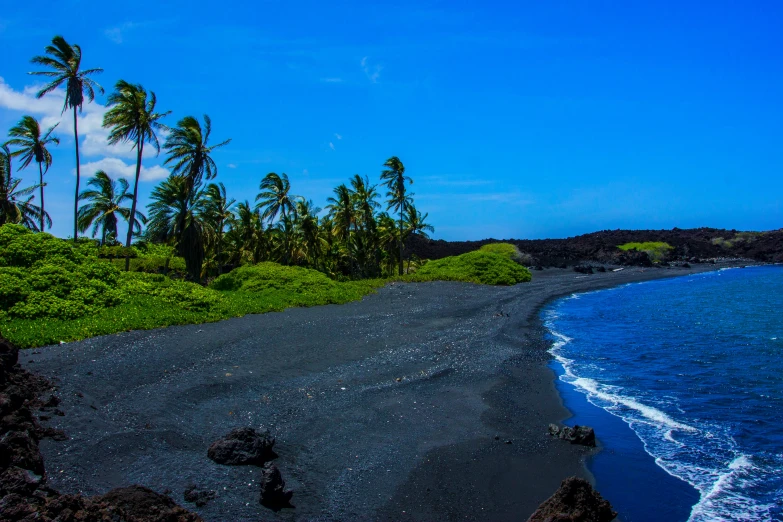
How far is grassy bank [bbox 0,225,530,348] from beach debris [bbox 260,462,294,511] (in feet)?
34.9

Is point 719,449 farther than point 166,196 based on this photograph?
No

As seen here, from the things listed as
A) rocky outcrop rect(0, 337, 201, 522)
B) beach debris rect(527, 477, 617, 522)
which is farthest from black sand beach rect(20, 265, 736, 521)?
beach debris rect(527, 477, 617, 522)

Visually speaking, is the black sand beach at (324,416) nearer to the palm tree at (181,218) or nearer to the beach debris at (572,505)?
the beach debris at (572,505)

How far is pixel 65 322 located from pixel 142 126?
1817 centimetres

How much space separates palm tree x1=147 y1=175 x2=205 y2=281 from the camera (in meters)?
33.3

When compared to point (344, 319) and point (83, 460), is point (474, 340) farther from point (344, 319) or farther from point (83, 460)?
point (83, 460)

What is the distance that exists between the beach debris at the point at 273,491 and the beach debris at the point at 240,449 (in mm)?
938

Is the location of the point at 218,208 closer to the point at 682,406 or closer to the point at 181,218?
the point at 181,218

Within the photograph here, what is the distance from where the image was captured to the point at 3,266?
19.3 m

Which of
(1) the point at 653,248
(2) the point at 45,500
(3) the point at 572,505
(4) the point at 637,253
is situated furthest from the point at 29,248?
(1) the point at 653,248

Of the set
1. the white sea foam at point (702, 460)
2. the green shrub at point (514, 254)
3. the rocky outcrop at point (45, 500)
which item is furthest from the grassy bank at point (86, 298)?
the green shrub at point (514, 254)

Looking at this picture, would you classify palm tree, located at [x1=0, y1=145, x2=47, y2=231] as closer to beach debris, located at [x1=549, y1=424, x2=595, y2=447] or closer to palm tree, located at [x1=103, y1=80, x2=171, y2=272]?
palm tree, located at [x1=103, y1=80, x2=171, y2=272]

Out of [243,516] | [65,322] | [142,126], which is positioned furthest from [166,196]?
[243,516]

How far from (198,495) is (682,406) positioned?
34.3 feet
